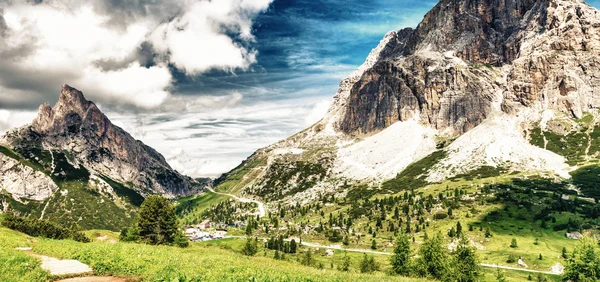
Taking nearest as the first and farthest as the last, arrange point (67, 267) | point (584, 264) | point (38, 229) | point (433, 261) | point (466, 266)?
point (67, 267) → point (466, 266) → point (38, 229) → point (584, 264) → point (433, 261)

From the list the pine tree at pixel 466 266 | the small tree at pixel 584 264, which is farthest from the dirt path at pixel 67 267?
the small tree at pixel 584 264

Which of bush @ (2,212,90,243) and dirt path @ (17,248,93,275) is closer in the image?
dirt path @ (17,248,93,275)

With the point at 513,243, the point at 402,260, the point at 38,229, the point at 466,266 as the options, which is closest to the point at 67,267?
the point at 38,229

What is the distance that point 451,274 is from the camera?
3017 inches

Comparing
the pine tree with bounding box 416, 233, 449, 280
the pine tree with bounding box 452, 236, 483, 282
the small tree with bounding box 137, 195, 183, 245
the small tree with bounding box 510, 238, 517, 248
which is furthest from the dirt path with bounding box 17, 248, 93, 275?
the small tree with bounding box 510, 238, 517, 248

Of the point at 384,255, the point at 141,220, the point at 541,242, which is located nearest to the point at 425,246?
the point at 141,220

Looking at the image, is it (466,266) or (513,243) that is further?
(513,243)

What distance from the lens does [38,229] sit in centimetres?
7662

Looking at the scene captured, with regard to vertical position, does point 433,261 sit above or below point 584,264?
below

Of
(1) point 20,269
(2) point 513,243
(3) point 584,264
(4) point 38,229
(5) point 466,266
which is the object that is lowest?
(2) point 513,243

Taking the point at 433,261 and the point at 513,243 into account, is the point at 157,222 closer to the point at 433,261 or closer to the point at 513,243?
the point at 433,261

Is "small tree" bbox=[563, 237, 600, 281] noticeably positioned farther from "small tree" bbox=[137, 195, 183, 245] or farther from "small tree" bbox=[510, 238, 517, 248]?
"small tree" bbox=[510, 238, 517, 248]

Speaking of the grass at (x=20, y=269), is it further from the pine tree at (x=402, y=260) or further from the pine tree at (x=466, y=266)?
the pine tree at (x=402, y=260)

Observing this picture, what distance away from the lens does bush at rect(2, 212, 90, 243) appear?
66688 millimetres
